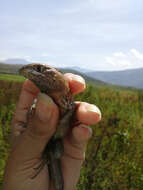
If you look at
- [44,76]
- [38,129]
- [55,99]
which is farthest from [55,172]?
[44,76]

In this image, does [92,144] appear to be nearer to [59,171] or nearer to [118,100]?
[59,171]

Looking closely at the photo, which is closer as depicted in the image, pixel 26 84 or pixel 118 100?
pixel 26 84

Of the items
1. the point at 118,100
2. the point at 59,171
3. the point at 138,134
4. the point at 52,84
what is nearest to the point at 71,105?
the point at 52,84

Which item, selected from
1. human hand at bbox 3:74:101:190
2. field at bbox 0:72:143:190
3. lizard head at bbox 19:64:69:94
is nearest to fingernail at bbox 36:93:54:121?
human hand at bbox 3:74:101:190

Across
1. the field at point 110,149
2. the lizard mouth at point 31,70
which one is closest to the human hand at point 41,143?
the lizard mouth at point 31,70

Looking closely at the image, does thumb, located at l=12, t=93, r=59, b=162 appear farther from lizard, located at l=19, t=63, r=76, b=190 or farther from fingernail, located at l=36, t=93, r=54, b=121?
lizard, located at l=19, t=63, r=76, b=190

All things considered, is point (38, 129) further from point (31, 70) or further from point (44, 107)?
point (31, 70)
